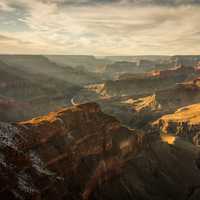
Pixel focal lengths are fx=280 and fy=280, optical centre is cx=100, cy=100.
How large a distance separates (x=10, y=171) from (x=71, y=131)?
30993mm

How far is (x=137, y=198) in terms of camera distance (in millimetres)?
82062

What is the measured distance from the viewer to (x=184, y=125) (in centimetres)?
15838

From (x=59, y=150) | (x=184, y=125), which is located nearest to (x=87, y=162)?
(x=59, y=150)

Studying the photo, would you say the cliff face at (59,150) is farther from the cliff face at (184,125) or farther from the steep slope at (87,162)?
the cliff face at (184,125)

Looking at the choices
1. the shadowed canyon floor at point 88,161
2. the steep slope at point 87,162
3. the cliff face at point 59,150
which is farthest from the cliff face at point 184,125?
the cliff face at point 59,150

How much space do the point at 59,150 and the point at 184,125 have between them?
106 m

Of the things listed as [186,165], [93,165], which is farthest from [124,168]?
[186,165]

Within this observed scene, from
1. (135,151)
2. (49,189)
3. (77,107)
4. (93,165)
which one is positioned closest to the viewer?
(49,189)

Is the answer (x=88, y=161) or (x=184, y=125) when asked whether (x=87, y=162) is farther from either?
(x=184, y=125)

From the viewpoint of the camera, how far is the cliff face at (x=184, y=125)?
152 metres

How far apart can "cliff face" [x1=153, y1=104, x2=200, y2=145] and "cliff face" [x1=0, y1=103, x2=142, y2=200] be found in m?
60.9

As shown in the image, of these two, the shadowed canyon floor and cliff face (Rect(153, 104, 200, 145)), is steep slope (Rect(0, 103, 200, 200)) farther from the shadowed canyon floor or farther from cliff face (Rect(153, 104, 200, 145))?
cliff face (Rect(153, 104, 200, 145))

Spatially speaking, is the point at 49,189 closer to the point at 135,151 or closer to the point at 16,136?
the point at 16,136

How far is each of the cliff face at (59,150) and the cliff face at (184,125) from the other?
60.9 metres
